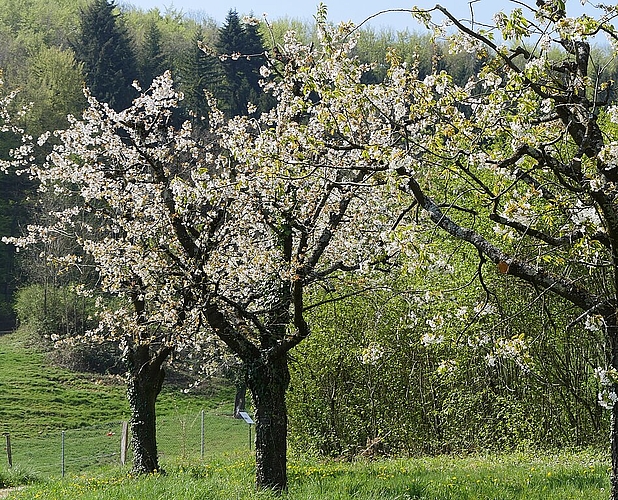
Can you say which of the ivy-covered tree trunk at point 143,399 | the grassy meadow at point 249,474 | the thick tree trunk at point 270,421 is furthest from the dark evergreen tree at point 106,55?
the thick tree trunk at point 270,421

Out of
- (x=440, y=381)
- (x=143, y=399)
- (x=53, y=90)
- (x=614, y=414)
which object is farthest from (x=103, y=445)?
(x=53, y=90)

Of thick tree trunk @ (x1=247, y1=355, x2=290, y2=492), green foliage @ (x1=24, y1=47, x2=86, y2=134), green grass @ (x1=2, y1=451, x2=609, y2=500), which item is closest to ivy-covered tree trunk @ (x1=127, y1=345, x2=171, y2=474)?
green grass @ (x1=2, y1=451, x2=609, y2=500)

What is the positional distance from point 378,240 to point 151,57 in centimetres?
3845

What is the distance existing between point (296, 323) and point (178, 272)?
165cm

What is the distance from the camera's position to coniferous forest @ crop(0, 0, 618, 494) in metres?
4.73

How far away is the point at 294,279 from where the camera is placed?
7.06 m

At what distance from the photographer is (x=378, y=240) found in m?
8.35

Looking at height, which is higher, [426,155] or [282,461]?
[426,155]

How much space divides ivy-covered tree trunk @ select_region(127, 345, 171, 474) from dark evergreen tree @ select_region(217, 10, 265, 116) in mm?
10476

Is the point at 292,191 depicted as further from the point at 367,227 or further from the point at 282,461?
the point at 282,461

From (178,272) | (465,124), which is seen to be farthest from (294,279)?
(465,124)

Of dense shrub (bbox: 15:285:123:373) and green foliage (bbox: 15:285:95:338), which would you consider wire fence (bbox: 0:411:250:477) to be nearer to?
dense shrub (bbox: 15:285:123:373)

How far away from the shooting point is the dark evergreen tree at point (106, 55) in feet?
127

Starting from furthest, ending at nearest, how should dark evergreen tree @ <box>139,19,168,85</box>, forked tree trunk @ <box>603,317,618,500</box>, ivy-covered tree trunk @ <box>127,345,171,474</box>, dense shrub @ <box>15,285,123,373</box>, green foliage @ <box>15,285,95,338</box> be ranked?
dark evergreen tree @ <box>139,19,168,85</box> → green foliage @ <box>15,285,95,338</box> → dense shrub @ <box>15,285,123,373</box> → ivy-covered tree trunk @ <box>127,345,171,474</box> → forked tree trunk @ <box>603,317,618,500</box>
